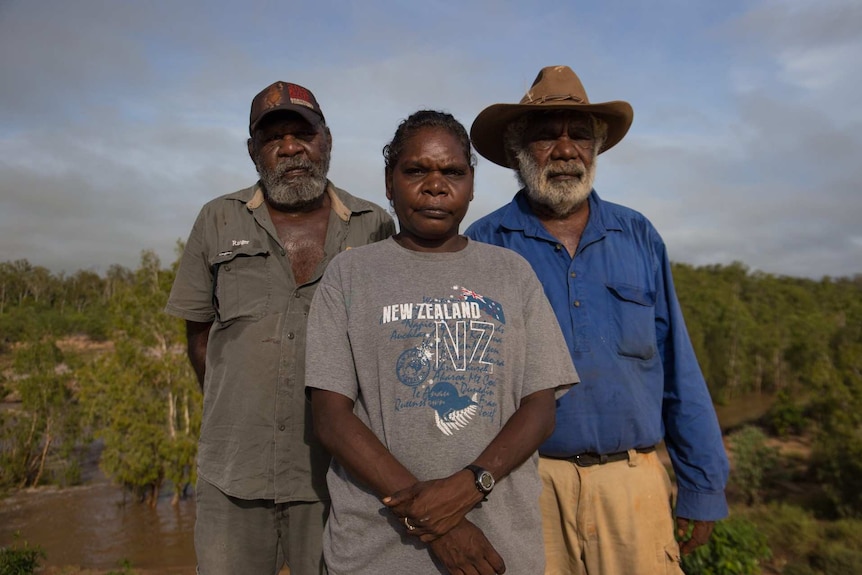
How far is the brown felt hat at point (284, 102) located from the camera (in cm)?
299

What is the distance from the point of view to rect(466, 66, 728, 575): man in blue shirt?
9.43 ft

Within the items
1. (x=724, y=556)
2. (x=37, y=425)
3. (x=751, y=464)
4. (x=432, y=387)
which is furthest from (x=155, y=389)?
(x=751, y=464)

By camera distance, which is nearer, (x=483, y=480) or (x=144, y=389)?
(x=483, y=480)

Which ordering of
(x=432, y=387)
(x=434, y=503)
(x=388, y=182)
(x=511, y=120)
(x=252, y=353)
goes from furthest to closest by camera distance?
(x=511, y=120)
(x=252, y=353)
(x=388, y=182)
(x=432, y=387)
(x=434, y=503)

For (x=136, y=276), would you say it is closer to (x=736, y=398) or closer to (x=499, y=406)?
(x=499, y=406)

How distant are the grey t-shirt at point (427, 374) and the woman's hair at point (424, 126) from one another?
1.31 ft

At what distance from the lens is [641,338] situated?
9.82 feet

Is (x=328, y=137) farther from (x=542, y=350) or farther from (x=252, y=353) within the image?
(x=542, y=350)

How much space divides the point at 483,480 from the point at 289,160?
1.89 m

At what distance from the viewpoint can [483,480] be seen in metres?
1.89

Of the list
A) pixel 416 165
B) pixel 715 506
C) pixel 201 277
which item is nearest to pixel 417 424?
pixel 416 165

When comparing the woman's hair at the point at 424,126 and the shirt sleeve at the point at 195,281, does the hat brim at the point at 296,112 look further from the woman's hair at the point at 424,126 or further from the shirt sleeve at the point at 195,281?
the woman's hair at the point at 424,126

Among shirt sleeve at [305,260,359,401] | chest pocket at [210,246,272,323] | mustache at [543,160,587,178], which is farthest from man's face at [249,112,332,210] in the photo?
mustache at [543,160,587,178]

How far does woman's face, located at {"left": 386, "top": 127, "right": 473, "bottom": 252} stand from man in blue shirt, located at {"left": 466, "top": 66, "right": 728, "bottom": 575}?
90cm
